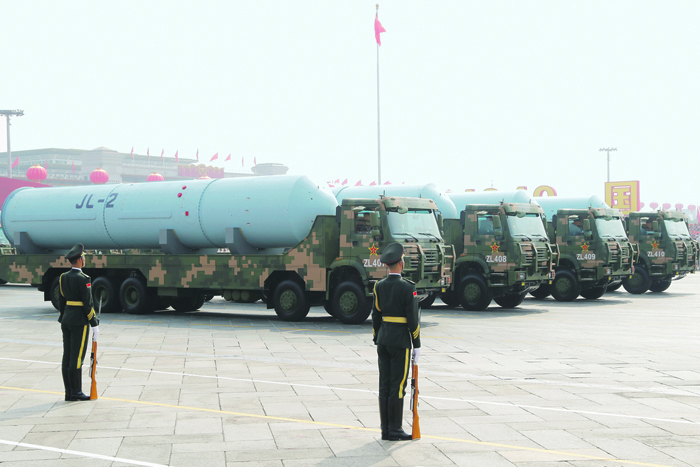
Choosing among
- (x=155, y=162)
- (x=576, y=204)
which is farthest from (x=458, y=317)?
(x=155, y=162)

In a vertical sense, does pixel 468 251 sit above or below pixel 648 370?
above

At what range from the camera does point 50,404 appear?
8375 millimetres

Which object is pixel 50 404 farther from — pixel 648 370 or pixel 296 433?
pixel 648 370

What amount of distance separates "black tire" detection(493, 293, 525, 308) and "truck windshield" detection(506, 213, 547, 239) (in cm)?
179

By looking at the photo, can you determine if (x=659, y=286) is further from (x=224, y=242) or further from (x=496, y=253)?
(x=224, y=242)

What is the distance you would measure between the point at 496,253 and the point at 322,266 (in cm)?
581

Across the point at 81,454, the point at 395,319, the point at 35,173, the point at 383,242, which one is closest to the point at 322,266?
the point at 383,242

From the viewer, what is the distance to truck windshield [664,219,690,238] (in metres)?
26.7

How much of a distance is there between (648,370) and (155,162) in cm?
14267

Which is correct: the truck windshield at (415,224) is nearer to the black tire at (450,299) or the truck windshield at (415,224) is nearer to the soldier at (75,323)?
the black tire at (450,299)

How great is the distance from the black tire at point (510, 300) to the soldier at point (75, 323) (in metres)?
14.9

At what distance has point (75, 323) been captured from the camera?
873 centimetres

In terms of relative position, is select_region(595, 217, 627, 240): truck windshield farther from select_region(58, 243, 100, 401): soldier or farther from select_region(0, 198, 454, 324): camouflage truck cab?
select_region(58, 243, 100, 401): soldier

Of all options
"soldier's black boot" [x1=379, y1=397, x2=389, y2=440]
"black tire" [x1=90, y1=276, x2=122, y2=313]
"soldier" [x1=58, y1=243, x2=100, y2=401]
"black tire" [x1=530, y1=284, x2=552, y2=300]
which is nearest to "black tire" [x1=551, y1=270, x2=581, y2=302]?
"black tire" [x1=530, y1=284, x2=552, y2=300]
